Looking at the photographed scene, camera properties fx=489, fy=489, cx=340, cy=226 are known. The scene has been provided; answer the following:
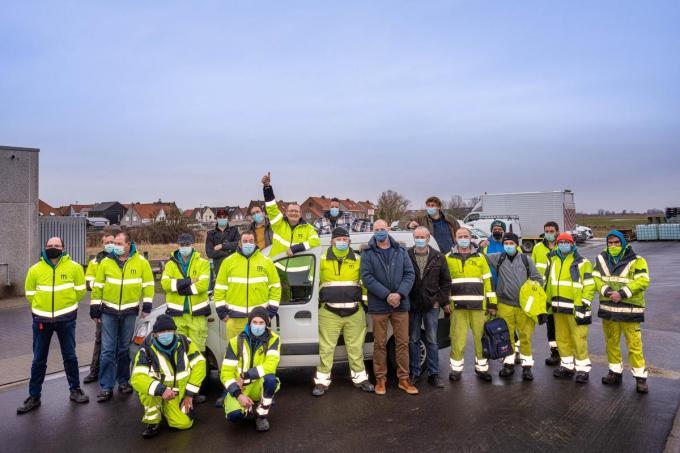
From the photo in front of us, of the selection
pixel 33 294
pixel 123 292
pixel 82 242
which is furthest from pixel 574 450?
pixel 82 242

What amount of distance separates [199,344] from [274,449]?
6.16ft

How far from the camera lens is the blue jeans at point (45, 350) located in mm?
5518

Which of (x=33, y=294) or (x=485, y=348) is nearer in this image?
(x=33, y=294)

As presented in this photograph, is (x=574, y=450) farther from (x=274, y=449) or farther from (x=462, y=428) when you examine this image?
(x=274, y=449)

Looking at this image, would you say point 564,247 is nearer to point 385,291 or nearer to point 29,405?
point 385,291

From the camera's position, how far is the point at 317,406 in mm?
5395

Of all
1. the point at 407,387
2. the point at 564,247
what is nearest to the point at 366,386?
the point at 407,387

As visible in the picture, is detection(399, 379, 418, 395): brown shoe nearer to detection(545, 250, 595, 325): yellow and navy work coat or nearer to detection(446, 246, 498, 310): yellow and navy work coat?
detection(446, 246, 498, 310): yellow and navy work coat

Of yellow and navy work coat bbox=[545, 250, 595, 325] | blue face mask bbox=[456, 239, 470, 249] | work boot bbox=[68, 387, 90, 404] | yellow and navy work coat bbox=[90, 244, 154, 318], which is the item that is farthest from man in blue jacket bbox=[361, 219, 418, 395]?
work boot bbox=[68, 387, 90, 404]

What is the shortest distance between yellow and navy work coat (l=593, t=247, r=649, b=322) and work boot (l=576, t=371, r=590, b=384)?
762 millimetres

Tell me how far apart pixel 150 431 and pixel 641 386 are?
533cm

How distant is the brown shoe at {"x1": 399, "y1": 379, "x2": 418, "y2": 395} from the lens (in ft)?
18.8

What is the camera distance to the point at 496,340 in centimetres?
617

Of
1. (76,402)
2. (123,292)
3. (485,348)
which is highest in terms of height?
(123,292)
